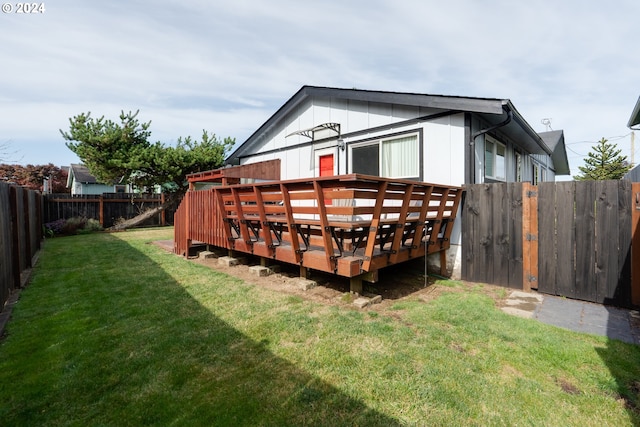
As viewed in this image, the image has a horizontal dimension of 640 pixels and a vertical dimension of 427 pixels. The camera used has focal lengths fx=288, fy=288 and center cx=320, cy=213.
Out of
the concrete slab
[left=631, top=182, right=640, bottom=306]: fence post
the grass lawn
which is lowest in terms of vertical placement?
the concrete slab

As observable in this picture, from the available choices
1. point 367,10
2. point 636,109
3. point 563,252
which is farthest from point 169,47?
point 636,109

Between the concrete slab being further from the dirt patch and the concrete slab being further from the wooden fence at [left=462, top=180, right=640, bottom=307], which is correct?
the dirt patch

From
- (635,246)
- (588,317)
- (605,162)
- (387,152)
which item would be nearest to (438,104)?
(387,152)

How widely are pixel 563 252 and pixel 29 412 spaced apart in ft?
20.4

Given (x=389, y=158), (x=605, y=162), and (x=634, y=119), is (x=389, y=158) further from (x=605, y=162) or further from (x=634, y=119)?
(x=605, y=162)

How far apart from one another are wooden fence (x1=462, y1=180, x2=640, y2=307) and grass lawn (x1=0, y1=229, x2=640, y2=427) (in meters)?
1.31

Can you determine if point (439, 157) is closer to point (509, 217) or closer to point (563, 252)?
point (509, 217)

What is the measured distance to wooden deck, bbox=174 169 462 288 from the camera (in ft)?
12.1

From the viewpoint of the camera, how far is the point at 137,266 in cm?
616

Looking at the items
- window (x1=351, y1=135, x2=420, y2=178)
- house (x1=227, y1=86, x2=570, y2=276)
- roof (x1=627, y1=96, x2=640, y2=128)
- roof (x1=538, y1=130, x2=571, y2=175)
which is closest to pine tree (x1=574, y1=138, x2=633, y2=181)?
roof (x1=538, y1=130, x2=571, y2=175)

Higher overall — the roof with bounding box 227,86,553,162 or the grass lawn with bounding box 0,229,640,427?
the roof with bounding box 227,86,553,162

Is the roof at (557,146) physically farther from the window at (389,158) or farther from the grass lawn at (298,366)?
the grass lawn at (298,366)

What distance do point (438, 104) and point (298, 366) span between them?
5.18 metres

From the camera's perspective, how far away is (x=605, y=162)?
93.9 ft
